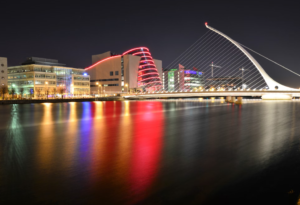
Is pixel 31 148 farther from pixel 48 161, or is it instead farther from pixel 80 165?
pixel 80 165

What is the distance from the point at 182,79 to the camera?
13950 centimetres

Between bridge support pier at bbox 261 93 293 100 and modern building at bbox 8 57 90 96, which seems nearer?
bridge support pier at bbox 261 93 293 100

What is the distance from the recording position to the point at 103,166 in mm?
6094

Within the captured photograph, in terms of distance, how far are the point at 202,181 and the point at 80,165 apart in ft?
10.0

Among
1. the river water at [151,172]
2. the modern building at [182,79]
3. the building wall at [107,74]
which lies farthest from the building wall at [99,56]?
the river water at [151,172]

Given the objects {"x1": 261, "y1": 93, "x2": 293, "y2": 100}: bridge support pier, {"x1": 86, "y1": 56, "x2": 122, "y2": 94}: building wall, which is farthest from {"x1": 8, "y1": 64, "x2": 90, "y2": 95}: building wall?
{"x1": 261, "y1": 93, "x2": 293, "y2": 100}: bridge support pier

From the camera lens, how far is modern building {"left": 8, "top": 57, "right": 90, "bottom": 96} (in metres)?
78.4

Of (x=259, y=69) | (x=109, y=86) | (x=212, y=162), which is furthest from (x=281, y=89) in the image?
(x=109, y=86)

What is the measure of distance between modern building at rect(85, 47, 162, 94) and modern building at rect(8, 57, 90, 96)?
40.3 feet

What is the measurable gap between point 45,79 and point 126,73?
33013 millimetres

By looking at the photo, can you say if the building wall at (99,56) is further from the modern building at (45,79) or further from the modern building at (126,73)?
the modern building at (45,79)

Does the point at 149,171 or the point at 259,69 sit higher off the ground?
the point at 259,69

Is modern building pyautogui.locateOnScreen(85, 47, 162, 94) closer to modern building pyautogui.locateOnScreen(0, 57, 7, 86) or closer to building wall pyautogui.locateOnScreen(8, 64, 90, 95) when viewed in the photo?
building wall pyautogui.locateOnScreen(8, 64, 90, 95)

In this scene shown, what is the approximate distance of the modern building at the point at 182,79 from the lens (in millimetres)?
138375
